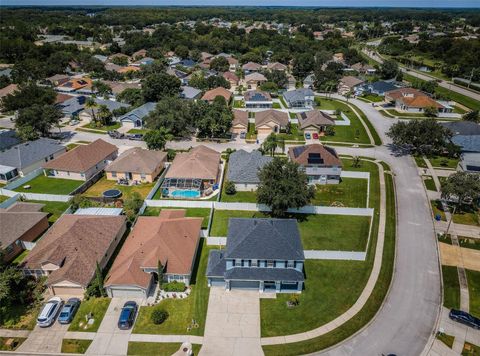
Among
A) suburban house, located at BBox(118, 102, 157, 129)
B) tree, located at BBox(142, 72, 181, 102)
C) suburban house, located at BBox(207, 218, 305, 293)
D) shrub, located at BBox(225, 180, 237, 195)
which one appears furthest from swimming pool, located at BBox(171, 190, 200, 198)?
tree, located at BBox(142, 72, 181, 102)

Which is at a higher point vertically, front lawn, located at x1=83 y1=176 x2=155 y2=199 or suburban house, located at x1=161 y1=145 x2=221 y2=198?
suburban house, located at x1=161 y1=145 x2=221 y2=198

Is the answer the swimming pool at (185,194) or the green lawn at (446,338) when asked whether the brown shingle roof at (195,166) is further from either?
the green lawn at (446,338)

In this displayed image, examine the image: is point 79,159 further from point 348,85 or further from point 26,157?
point 348,85

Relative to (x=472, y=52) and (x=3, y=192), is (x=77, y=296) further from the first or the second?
(x=472, y=52)

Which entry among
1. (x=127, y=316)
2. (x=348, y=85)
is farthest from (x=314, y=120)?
(x=127, y=316)

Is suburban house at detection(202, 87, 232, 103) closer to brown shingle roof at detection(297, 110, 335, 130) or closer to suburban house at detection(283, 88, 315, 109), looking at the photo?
suburban house at detection(283, 88, 315, 109)

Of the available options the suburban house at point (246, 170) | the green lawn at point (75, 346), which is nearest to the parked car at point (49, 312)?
the green lawn at point (75, 346)
